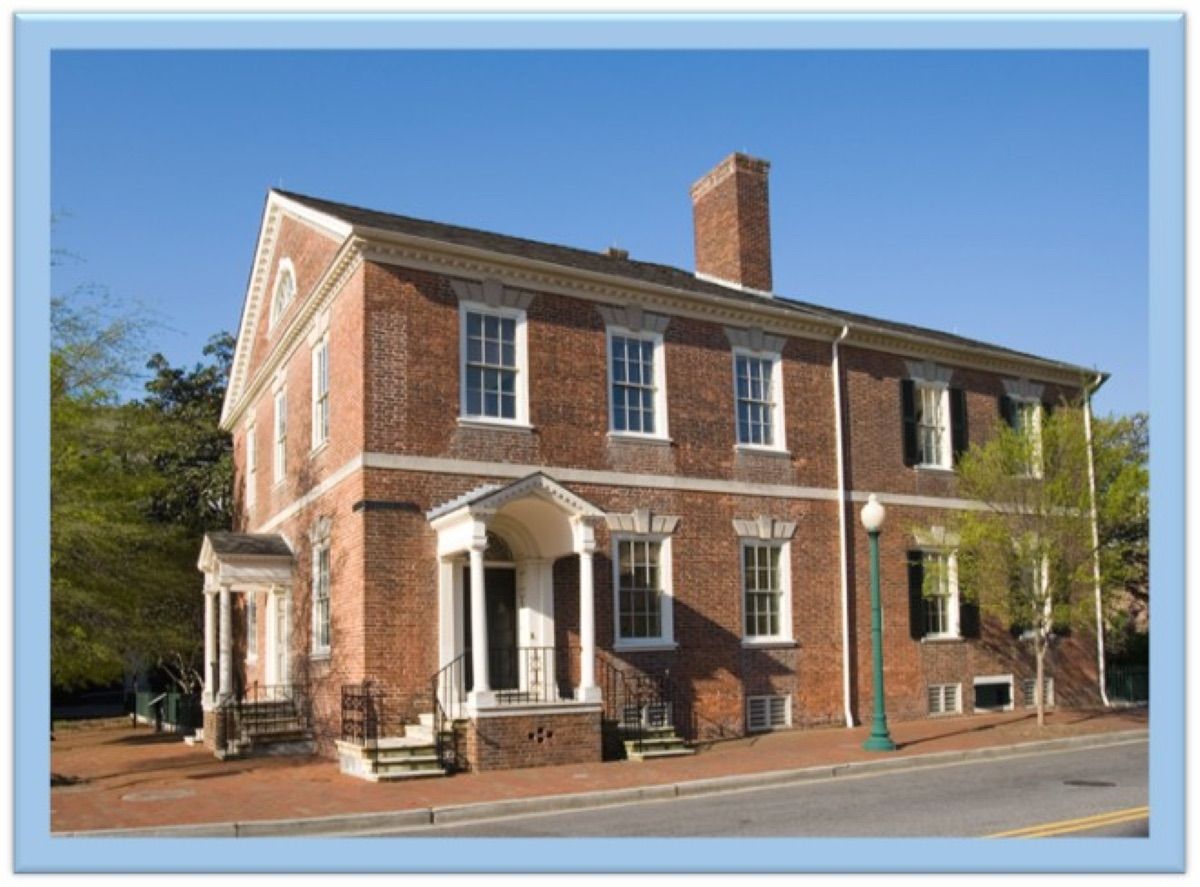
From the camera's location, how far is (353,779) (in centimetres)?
1542

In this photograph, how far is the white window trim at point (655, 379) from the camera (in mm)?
19750

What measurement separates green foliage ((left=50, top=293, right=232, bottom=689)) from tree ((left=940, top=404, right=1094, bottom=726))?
1409 centimetres

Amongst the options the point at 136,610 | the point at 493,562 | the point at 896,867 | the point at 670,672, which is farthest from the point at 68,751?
the point at 896,867

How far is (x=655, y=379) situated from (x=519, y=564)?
A: 151 inches

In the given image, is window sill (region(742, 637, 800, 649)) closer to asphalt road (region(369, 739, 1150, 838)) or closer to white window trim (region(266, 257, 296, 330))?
asphalt road (region(369, 739, 1150, 838))

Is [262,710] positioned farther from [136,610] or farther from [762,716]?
[762,716]

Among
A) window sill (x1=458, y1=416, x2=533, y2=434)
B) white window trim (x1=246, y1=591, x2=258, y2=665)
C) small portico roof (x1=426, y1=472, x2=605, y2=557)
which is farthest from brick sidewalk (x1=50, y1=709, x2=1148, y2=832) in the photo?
window sill (x1=458, y1=416, x2=533, y2=434)

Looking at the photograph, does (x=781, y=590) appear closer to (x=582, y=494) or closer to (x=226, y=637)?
(x=582, y=494)

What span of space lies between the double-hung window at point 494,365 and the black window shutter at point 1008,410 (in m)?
11.0

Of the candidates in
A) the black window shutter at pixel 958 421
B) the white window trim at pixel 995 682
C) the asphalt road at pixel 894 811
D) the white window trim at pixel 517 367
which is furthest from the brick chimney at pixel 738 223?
the asphalt road at pixel 894 811

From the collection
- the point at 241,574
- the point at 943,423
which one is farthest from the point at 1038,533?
the point at 241,574

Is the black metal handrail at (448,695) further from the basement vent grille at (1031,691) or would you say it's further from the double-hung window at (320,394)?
the basement vent grille at (1031,691)

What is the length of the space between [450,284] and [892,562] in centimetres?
979

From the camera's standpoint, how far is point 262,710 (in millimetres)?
19609
